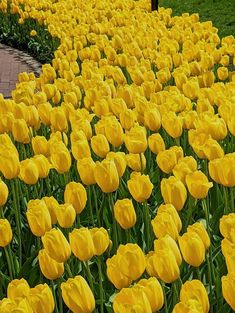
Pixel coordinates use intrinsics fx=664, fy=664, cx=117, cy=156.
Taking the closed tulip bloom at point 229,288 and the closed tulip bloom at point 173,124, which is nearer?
the closed tulip bloom at point 229,288

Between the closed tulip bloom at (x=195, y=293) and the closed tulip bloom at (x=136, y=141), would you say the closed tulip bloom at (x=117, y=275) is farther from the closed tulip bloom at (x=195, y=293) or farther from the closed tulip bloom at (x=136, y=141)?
the closed tulip bloom at (x=136, y=141)

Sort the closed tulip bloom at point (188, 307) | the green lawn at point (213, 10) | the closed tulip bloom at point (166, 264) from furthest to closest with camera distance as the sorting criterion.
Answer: the green lawn at point (213, 10)
the closed tulip bloom at point (166, 264)
the closed tulip bloom at point (188, 307)

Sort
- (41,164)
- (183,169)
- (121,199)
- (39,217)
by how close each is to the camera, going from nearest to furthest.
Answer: (39,217) < (183,169) < (41,164) < (121,199)

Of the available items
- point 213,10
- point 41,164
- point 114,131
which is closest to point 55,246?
point 41,164

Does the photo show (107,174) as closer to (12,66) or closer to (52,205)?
(52,205)

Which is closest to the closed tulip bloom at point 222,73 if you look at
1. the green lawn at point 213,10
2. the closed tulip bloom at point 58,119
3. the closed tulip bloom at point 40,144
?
the closed tulip bloom at point 58,119

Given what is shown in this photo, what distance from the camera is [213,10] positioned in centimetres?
1296

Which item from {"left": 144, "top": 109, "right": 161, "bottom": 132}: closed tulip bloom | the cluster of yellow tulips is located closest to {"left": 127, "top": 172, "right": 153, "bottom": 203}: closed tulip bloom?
the cluster of yellow tulips

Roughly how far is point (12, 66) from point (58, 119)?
7343 mm

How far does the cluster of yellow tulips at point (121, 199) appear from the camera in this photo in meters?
1.75

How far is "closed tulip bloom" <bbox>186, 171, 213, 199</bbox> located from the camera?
2268mm

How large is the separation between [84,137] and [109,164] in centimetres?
66

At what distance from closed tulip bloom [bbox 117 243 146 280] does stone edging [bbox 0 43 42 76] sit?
310 inches

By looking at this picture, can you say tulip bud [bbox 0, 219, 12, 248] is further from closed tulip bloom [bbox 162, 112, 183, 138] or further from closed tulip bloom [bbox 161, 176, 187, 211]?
closed tulip bloom [bbox 162, 112, 183, 138]
